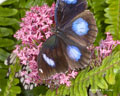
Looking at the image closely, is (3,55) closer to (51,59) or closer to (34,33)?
(34,33)

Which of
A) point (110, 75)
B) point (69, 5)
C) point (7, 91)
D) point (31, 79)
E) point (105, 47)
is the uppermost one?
point (69, 5)

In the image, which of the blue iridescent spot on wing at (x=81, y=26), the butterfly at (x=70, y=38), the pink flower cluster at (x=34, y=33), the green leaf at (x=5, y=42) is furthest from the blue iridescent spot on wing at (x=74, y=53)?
the green leaf at (x=5, y=42)

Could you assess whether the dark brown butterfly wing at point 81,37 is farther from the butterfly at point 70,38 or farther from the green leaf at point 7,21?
the green leaf at point 7,21

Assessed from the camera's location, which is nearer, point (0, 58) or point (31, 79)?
point (31, 79)

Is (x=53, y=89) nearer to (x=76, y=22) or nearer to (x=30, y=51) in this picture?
(x=30, y=51)

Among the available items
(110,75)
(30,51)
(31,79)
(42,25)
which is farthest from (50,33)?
(110,75)

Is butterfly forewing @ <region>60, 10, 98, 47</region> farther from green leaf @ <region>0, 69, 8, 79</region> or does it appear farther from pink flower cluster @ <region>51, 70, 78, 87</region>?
green leaf @ <region>0, 69, 8, 79</region>

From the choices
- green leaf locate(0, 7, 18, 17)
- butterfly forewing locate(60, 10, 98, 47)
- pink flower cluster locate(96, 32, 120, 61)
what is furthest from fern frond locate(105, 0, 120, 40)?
green leaf locate(0, 7, 18, 17)
